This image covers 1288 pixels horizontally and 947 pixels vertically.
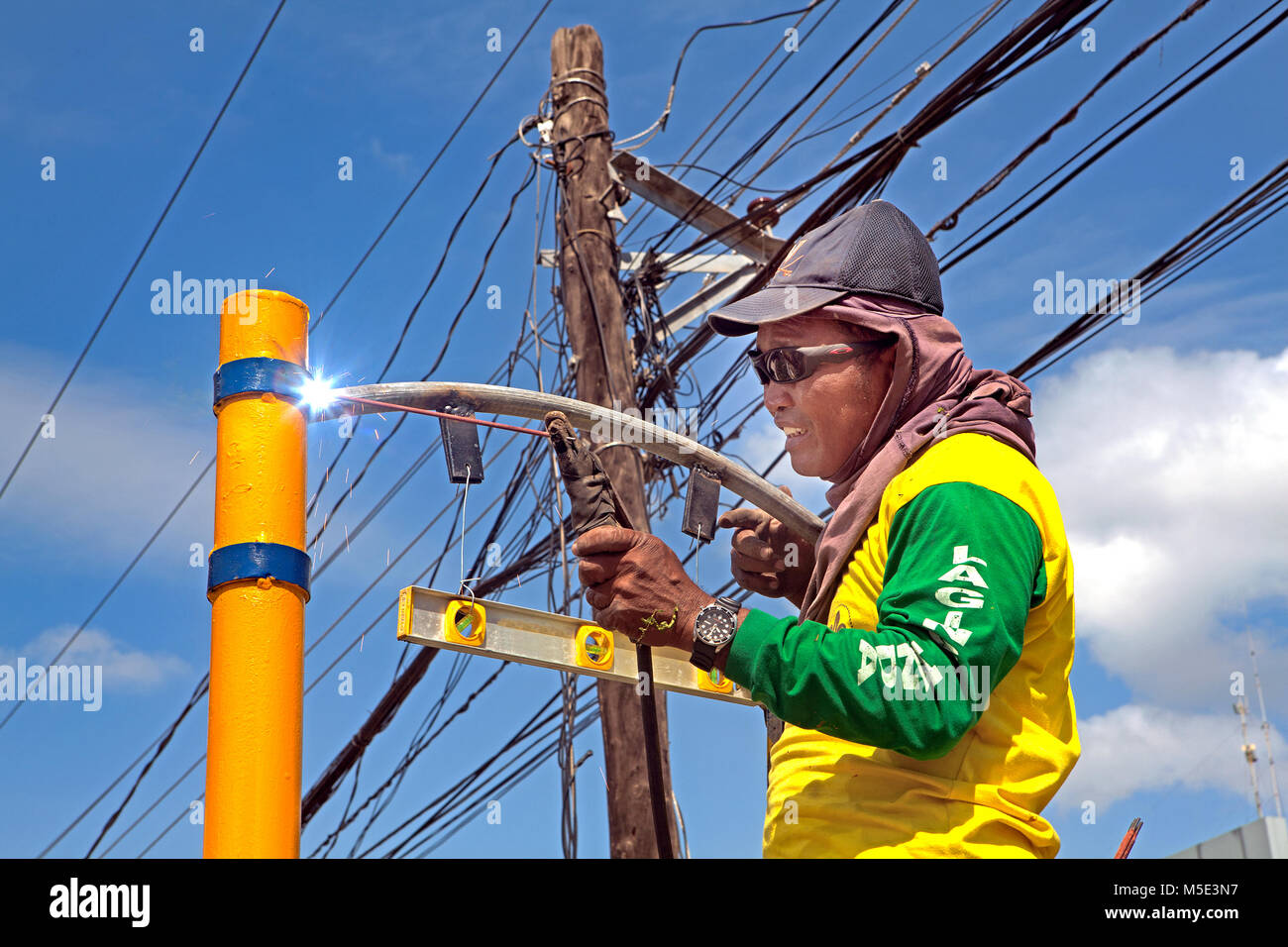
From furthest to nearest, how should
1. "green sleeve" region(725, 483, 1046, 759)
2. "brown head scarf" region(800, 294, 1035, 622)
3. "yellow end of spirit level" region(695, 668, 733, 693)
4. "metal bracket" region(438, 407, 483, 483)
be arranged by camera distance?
"yellow end of spirit level" region(695, 668, 733, 693) < "metal bracket" region(438, 407, 483, 483) < "brown head scarf" region(800, 294, 1035, 622) < "green sleeve" region(725, 483, 1046, 759)

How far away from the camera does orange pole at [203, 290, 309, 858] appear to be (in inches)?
120

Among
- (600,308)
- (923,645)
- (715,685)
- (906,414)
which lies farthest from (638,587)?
(600,308)

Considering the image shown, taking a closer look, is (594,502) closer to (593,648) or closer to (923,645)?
(923,645)

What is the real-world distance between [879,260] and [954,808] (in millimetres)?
1216

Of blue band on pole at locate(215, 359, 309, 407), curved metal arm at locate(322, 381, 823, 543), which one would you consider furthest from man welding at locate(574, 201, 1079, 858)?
blue band on pole at locate(215, 359, 309, 407)

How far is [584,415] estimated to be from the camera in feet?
13.3

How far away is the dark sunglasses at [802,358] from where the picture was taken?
2934mm

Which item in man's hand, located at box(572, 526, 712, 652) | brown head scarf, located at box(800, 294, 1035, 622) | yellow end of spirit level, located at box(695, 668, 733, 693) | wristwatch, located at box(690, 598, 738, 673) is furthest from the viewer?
yellow end of spirit level, located at box(695, 668, 733, 693)

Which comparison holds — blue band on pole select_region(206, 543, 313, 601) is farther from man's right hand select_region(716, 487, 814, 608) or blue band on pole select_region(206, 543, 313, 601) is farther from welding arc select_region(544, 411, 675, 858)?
man's right hand select_region(716, 487, 814, 608)

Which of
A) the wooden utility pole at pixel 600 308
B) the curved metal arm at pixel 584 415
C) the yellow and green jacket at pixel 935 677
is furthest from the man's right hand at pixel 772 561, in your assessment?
the wooden utility pole at pixel 600 308

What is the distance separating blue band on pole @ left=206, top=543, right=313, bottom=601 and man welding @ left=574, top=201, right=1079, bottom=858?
0.94 metres

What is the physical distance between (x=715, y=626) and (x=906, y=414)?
75 centimetres

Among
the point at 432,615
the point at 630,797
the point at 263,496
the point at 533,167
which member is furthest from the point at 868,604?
the point at 533,167
